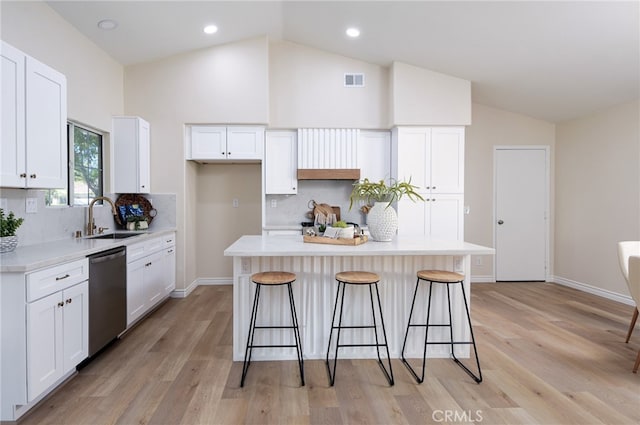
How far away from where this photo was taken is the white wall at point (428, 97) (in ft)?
14.2

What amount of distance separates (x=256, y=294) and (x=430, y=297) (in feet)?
4.28

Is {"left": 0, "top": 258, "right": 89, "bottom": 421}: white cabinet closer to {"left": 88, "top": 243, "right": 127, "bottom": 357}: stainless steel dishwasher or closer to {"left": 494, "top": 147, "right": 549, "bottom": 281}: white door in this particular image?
{"left": 88, "top": 243, "right": 127, "bottom": 357}: stainless steel dishwasher

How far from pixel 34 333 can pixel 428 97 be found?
14.5ft

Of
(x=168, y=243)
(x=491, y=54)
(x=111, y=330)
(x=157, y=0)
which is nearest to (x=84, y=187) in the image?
(x=168, y=243)

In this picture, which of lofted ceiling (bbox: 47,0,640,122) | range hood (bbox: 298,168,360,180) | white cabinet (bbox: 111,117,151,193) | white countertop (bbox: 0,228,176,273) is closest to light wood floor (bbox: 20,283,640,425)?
white countertop (bbox: 0,228,176,273)

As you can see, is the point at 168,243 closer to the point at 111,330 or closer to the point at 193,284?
the point at 193,284

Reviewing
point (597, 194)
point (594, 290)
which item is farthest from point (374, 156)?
point (594, 290)

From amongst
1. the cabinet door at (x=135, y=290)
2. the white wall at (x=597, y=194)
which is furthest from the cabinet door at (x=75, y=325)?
the white wall at (x=597, y=194)

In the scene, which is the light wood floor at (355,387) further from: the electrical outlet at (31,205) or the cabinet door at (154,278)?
the electrical outlet at (31,205)

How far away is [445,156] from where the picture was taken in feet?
14.4

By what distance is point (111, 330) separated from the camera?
272cm

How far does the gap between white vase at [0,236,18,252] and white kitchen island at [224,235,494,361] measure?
146 centimetres

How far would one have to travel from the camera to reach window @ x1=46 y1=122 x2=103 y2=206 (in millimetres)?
3261

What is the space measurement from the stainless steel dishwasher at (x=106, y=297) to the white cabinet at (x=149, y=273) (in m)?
0.17
